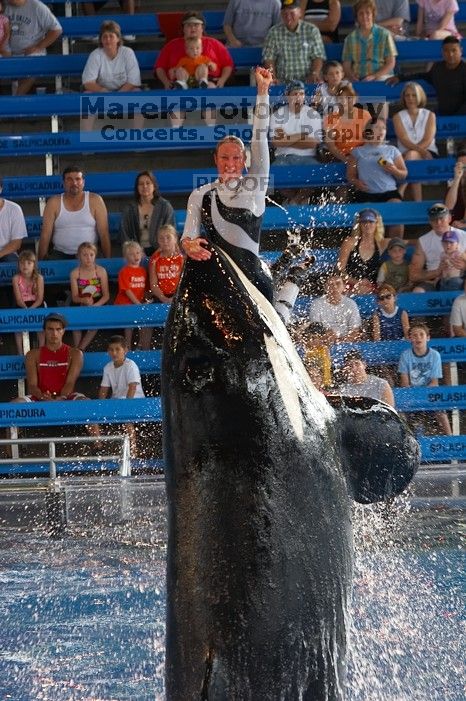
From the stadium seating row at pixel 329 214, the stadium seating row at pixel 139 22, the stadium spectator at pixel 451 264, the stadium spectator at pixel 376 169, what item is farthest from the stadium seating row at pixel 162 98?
the stadium spectator at pixel 451 264

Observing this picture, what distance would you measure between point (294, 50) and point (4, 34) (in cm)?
381

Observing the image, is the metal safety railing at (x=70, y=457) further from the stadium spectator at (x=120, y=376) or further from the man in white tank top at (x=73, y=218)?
the man in white tank top at (x=73, y=218)

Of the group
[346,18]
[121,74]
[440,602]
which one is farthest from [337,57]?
[440,602]

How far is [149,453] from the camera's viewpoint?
1198 centimetres

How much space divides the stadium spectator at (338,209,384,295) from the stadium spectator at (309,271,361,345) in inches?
26.1

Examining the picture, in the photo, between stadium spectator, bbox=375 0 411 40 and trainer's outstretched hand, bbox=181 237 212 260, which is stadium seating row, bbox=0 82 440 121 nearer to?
stadium spectator, bbox=375 0 411 40

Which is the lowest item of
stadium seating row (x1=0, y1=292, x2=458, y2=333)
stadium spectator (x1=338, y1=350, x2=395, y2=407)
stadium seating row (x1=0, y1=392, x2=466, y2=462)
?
stadium seating row (x1=0, y1=392, x2=466, y2=462)

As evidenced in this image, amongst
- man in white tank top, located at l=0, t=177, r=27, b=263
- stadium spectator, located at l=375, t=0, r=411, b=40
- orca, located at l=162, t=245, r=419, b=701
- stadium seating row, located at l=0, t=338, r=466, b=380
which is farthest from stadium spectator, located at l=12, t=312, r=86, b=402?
orca, located at l=162, t=245, r=419, b=701

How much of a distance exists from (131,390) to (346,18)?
22.9 feet

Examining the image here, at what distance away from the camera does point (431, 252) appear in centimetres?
1370

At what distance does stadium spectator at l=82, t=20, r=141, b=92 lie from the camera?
15.6 meters

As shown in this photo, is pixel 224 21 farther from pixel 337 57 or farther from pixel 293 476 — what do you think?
pixel 293 476

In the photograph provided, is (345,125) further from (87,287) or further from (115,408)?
(115,408)

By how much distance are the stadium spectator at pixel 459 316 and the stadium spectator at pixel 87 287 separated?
3652 mm
